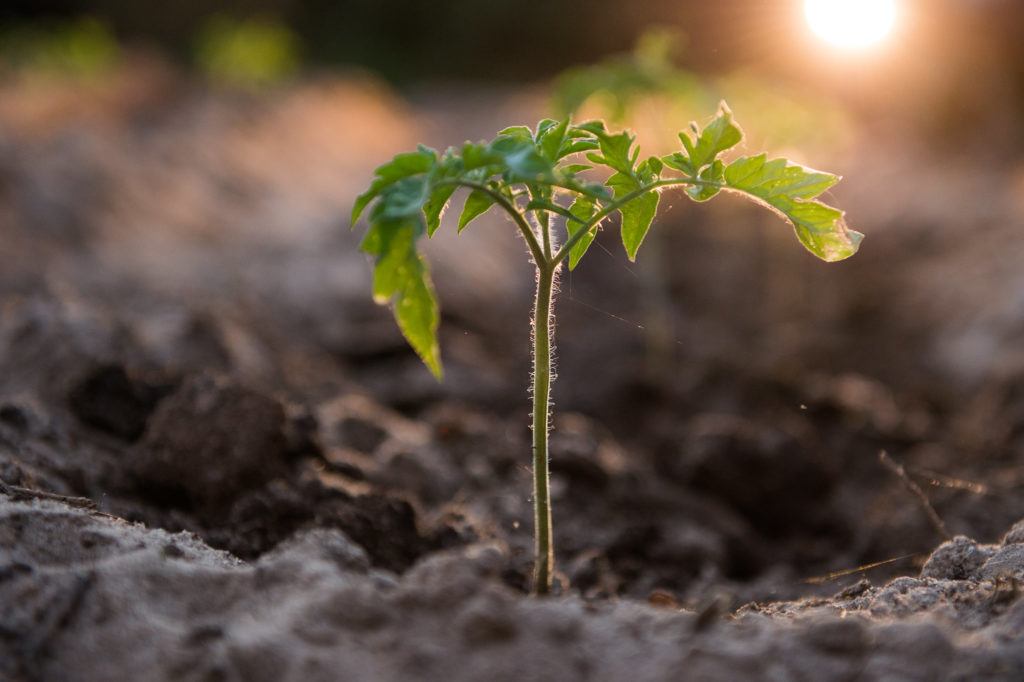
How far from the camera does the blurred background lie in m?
3.63

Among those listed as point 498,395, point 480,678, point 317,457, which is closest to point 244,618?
point 480,678

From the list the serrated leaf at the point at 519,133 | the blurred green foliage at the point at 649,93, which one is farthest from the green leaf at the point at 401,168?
the blurred green foliage at the point at 649,93

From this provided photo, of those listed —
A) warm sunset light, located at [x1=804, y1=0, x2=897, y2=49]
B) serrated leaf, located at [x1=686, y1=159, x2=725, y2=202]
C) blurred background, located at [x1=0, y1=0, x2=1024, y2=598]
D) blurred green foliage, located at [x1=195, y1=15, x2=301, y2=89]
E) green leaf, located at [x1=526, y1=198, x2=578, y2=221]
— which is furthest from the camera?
blurred green foliage, located at [x1=195, y1=15, x2=301, y2=89]

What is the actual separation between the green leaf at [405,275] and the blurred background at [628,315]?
100 centimetres

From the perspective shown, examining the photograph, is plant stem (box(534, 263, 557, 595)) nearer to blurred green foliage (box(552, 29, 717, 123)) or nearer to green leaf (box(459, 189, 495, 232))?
green leaf (box(459, 189, 495, 232))

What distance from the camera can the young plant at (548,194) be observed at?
72.0 inches

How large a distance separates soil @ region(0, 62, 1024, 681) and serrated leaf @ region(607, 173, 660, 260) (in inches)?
17.5

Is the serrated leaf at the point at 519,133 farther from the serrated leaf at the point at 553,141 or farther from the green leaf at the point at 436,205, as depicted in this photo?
the green leaf at the point at 436,205

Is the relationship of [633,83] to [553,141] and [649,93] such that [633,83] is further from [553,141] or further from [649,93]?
[553,141]

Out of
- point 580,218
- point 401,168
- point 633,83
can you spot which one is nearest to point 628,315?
point 633,83

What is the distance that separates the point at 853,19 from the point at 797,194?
12253mm

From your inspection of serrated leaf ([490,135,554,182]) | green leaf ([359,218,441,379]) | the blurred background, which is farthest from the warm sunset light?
green leaf ([359,218,441,379])

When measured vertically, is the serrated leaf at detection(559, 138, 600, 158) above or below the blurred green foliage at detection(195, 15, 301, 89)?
below

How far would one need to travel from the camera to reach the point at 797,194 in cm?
207
